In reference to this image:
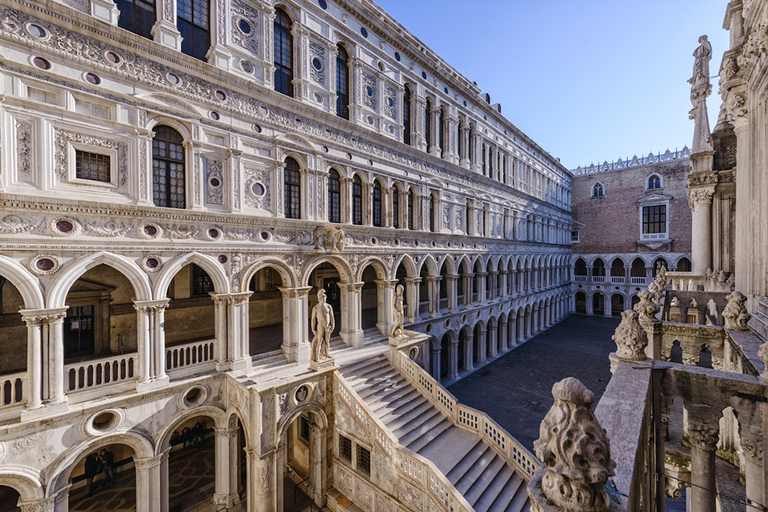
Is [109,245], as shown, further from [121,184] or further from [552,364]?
[552,364]

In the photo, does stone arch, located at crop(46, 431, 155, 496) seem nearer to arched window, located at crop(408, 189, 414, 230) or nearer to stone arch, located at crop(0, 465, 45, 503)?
stone arch, located at crop(0, 465, 45, 503)

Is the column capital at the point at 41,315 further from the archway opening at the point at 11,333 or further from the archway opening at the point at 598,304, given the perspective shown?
the archway opening at the point at 598,304

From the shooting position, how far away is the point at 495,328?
23.7m

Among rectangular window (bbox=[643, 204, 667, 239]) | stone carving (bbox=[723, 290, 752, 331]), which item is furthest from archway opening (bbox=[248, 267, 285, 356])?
rectangular window (bbox=[643, 204, 667, 239])

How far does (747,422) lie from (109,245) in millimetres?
13303

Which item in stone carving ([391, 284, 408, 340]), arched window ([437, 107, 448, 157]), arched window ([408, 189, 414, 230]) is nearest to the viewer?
stone carving ([391, 284, 408, 340])

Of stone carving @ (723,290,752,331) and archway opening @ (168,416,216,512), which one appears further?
archway opening @ (168,416,216,512)

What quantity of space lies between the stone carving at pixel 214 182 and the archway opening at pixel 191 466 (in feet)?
22.4

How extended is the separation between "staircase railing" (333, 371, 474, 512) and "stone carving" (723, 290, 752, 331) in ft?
24.8

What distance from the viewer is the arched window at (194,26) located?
10.3 m

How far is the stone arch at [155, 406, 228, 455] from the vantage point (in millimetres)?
9281

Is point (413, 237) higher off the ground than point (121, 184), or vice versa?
point (121, 184)

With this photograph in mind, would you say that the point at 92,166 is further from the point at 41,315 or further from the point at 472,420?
the point at 472,420

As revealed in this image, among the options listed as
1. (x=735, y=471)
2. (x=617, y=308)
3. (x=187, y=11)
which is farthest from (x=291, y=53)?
(x=617, y=308)
